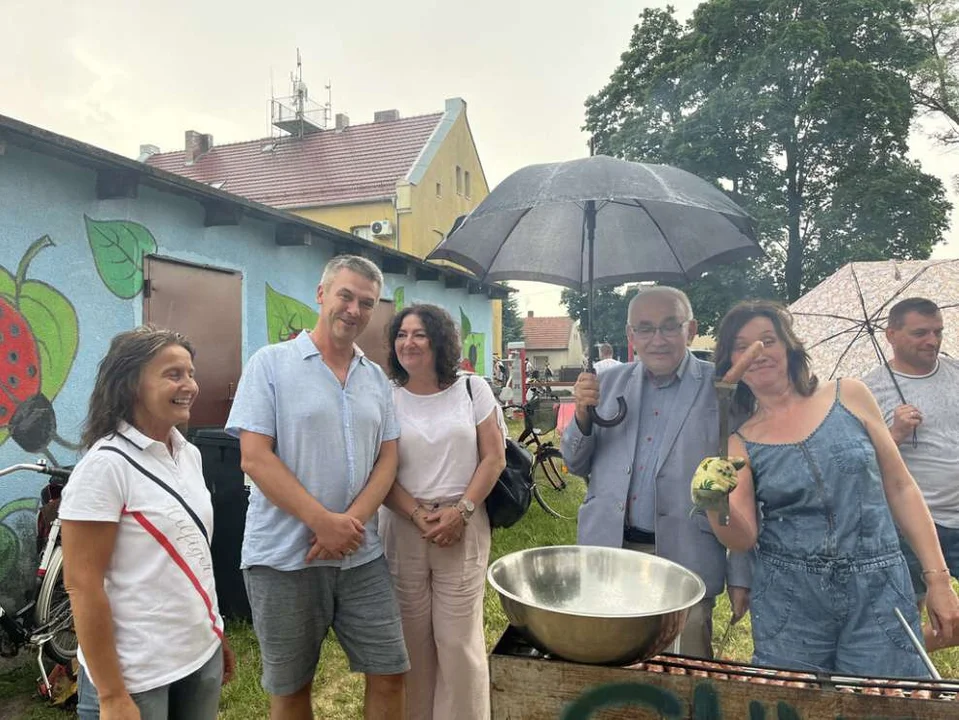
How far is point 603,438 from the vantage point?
262 centimetres

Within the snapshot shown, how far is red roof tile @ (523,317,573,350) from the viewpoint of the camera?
55.0 metres

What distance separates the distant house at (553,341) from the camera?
179 feet

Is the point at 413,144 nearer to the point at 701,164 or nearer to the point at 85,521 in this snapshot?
the point at 701,164

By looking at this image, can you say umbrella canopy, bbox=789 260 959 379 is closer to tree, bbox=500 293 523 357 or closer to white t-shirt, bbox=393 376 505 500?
white t-shirt, bbox=393 376 505 500

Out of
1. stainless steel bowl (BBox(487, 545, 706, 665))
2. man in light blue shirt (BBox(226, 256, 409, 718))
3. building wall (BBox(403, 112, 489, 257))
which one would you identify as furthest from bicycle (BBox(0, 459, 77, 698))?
building wall (BBox(403, 112, 489, 257))

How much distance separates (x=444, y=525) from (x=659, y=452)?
92 cm

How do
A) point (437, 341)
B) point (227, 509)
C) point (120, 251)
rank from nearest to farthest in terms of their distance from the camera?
point (437, 341), point (227, 509), point (120, 251)

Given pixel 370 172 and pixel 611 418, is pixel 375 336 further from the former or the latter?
pixel 370 172

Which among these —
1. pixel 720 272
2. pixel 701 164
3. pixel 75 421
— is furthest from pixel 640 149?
pixel 75 421

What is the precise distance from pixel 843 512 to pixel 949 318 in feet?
6.42

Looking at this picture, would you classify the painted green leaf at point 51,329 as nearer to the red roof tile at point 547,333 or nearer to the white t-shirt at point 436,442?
the white t-shirt at point 436,442

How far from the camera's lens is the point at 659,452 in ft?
8.05

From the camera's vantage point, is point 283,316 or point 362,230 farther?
point 362,230

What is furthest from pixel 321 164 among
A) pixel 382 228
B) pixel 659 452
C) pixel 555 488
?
pixel 659 452
